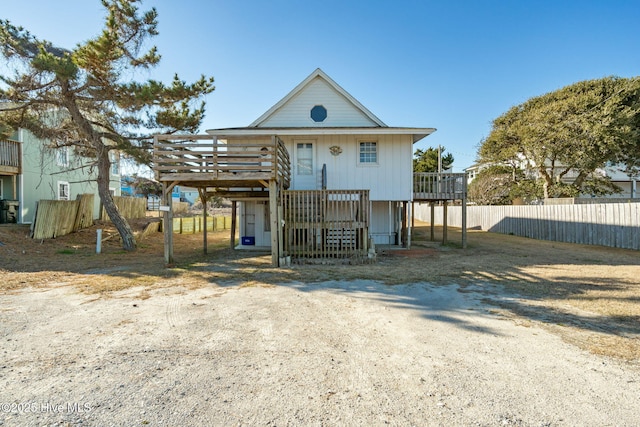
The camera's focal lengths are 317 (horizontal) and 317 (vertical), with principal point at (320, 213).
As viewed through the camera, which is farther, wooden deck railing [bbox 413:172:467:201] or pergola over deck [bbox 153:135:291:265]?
wooden deck railing [bbox 413:172:467:201]

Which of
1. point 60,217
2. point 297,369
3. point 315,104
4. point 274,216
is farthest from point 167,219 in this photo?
point 60,217

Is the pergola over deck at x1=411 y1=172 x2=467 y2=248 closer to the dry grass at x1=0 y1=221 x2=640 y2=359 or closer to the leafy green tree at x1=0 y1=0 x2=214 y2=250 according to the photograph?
the dry grass at x1=0 y1=221 x2=640 y2=359

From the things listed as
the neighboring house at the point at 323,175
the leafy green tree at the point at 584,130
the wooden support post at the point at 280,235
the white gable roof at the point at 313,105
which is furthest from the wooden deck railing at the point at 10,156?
the leafy green tree at the point at 584,130

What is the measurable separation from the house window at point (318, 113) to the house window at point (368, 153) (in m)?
2.31

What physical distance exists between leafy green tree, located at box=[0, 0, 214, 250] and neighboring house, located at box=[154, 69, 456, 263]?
1.82 meters

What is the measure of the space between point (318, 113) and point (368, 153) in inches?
119

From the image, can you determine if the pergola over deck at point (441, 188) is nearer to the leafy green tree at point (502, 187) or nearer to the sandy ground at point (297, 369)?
the sandy ground at point (297, 369)

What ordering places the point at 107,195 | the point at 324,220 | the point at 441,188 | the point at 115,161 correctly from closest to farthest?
the point at 324,220
the point at 107,195
the point at 115,161
the point at 441,188

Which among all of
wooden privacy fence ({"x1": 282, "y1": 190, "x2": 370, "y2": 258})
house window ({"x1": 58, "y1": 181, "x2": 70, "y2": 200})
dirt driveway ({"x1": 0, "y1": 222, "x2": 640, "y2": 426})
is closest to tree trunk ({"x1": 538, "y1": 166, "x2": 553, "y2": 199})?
dirt driveway ({"x1": 0, "y1": 222, "x2": 640, "y2": 426})

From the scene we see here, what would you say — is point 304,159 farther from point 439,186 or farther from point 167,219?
point 167,219

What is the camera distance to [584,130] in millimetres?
20266

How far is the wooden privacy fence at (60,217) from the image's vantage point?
1293 centimetres

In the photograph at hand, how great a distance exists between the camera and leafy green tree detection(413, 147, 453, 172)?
35000 mm

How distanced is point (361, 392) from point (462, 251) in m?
11.0
